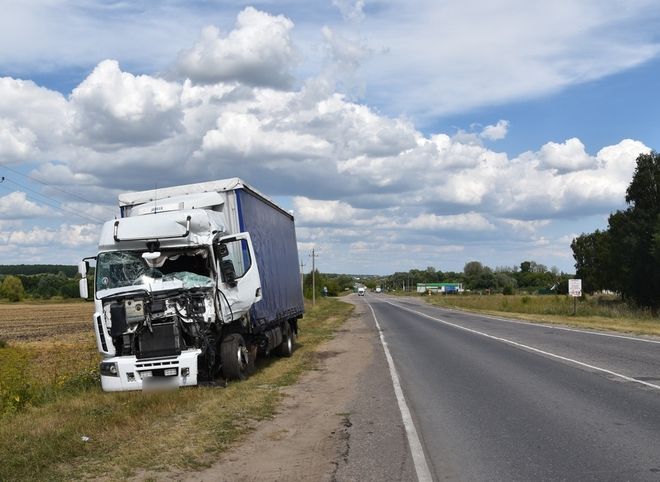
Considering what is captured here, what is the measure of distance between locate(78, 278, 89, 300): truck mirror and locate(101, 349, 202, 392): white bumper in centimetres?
173

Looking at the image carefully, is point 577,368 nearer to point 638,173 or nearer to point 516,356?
point 516,356

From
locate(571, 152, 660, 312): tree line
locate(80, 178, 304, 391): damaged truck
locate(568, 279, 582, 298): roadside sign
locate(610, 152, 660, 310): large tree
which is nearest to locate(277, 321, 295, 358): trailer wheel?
locate(80, 178, 304, 391): damaged truck

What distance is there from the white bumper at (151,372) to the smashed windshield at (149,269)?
4.35 feet

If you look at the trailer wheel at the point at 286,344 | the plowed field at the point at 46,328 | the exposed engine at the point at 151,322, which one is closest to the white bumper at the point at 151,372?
the exposed engine at the point at 151,322

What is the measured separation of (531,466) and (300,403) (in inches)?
195

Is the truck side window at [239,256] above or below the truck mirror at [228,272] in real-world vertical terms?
above

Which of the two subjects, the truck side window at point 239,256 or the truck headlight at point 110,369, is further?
the truck side window at point 239,256

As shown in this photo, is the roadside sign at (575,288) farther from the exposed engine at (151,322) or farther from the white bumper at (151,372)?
the white bumper at (151,372)

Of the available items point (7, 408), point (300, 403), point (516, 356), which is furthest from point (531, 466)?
point (516, 356)

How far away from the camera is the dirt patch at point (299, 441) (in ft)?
21.4

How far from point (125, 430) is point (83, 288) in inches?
178

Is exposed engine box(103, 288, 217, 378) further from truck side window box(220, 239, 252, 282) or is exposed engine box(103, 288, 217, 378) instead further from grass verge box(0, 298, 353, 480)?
truck side window box(220, 239, 252, 282)

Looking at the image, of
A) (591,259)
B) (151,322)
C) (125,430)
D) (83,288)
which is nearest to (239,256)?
(151,322)

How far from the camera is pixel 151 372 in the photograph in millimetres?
11203
